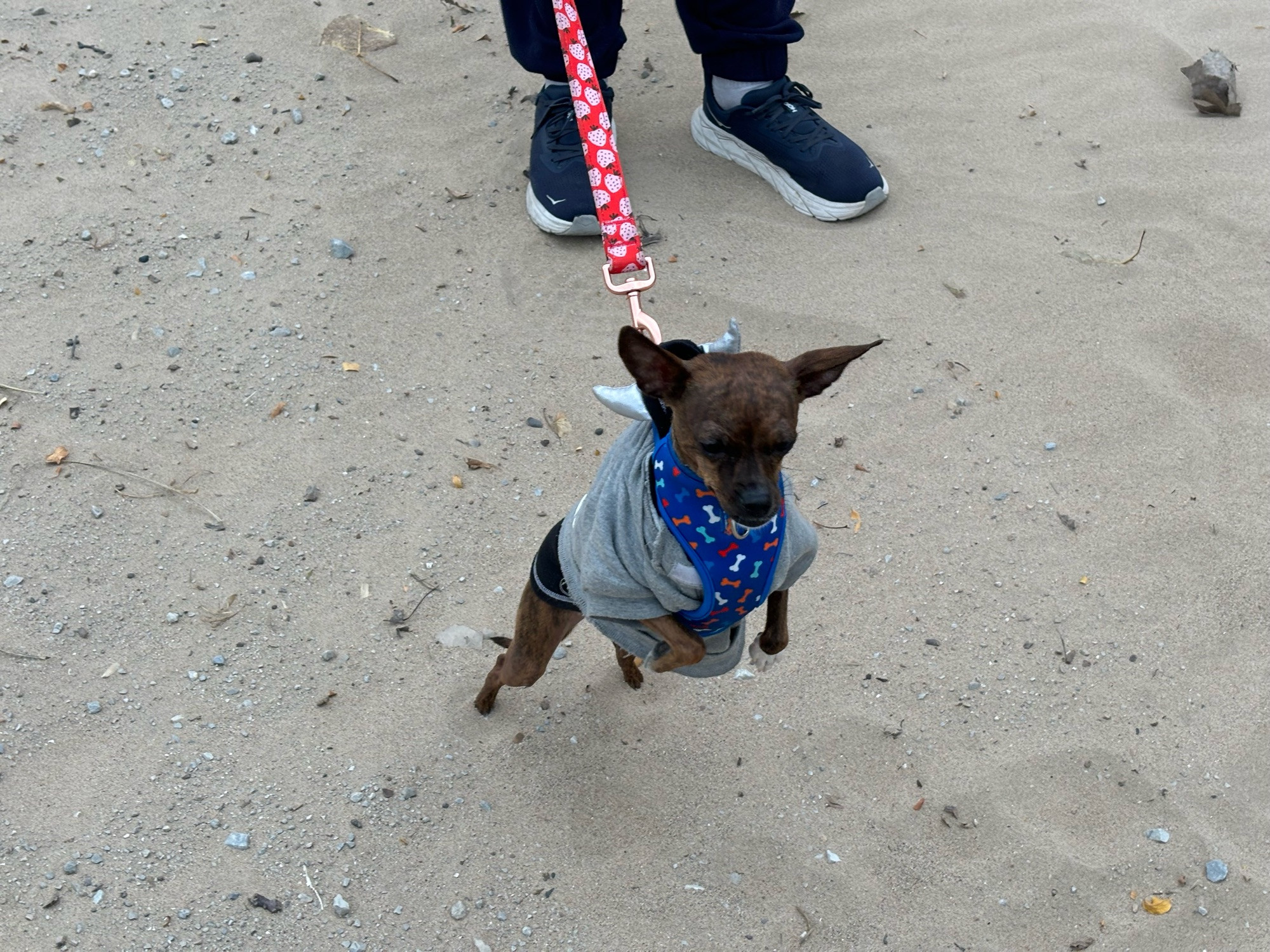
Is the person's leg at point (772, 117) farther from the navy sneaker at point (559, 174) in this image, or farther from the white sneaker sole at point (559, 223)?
the white sneaker sole at point (559, 223)

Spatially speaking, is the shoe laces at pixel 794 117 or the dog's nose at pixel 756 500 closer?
the dog's nose at pixel 756 500

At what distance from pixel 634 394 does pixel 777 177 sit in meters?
3.19

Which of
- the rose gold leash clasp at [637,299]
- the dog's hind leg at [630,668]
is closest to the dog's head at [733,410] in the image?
the rose gold leash clasp at [637,299]

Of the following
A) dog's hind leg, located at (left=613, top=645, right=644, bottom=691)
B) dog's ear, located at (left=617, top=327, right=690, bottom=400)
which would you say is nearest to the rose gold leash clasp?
dog's ear, located at (left=617, top=327, right=690, bottom=400)

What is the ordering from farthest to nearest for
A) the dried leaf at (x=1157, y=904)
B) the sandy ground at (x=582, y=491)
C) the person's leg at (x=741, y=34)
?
the person's leg at (x=741, y=34) < the sandy ground at (x=582, y=491) < the dried leaf at (x=1157, y=904)

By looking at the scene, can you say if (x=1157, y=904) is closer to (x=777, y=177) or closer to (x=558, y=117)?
(x=777, y=177)

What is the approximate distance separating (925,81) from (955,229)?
1.25 meters

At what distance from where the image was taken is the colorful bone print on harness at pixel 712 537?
8.27ft

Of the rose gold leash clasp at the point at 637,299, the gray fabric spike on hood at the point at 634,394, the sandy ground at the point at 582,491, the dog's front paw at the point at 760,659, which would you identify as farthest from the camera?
the dog's front paw at the point at 760,659

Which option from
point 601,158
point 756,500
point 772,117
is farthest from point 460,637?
point 772,117

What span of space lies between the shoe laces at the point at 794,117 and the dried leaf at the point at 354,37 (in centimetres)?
222

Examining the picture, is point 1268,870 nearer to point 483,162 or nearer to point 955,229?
point 955,229

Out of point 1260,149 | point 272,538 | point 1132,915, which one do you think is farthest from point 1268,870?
point 1260,149

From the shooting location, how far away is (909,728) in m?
3.64
